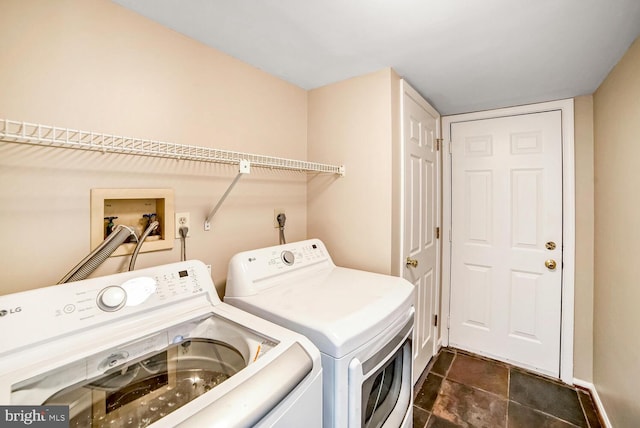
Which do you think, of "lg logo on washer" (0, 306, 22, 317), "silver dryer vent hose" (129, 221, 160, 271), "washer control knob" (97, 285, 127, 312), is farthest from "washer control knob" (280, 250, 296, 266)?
"lg logo on washer" (0, 306, 22, 317)

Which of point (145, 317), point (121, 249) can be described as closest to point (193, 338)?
point (145, 317)

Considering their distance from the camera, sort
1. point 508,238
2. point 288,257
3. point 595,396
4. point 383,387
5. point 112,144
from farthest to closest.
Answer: point 508,238 < point 595,396 < point 288,257 < point 383,387 < point 112,144

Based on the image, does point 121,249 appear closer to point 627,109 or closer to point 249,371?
point 249,371

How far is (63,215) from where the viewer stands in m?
1.04

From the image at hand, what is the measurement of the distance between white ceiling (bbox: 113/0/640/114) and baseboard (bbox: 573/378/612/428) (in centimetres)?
208

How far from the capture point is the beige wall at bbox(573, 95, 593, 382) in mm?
2051

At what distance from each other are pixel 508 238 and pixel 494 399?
1.20 metres

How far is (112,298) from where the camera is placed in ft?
3.11

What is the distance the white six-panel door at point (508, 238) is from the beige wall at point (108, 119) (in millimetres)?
1827

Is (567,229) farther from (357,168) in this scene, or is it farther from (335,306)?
(335,306)

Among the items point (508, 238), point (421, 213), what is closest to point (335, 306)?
point (421, 213)

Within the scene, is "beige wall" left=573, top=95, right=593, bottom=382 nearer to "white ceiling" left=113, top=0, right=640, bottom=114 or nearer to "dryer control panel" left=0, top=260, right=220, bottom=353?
"white ceiling" left=113, top=0, right=640, bottom=114

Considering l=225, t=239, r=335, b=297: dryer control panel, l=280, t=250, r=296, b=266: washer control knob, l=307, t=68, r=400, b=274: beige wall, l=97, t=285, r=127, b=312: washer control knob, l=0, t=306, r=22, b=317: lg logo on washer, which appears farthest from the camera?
l=307, t=68, r=400, b=274: beige wall

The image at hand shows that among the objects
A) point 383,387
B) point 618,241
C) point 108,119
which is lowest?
point 383,387
